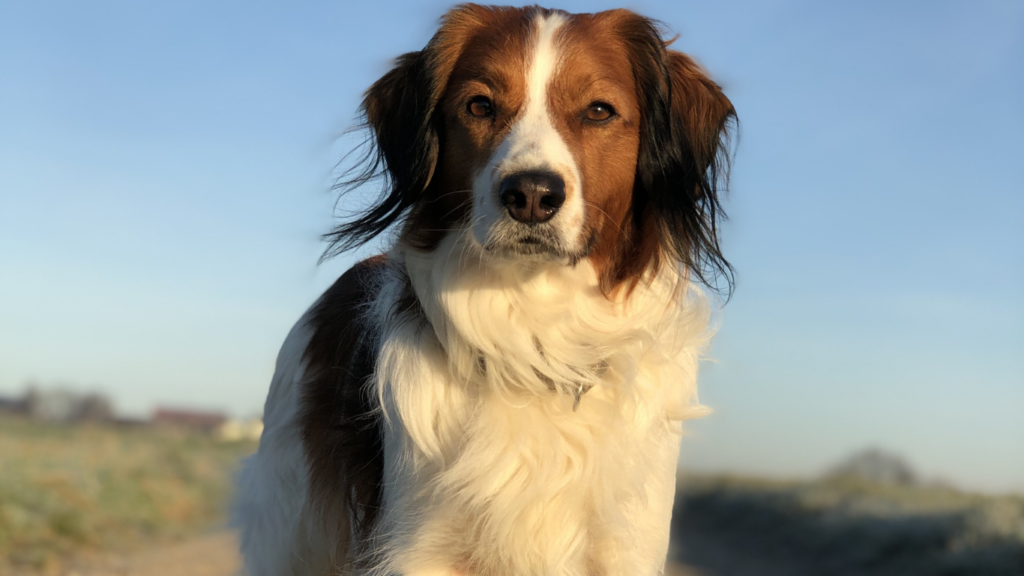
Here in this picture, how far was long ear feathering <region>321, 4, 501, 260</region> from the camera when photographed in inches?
129

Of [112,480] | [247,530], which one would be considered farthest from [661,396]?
[112,480]

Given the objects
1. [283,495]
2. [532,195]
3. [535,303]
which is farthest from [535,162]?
[283,495]

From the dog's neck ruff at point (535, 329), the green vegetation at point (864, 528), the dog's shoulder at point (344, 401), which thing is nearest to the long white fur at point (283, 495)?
the dog's shoulder at point (344, 401)

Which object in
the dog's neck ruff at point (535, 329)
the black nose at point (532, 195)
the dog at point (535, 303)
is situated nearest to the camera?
the black nose at point (532, 195)

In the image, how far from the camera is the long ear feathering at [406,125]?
3271 millimetres

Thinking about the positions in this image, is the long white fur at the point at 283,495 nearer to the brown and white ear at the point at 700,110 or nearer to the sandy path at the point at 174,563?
the brown and white ear at the point at 700,110

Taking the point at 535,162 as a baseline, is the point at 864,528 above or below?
above

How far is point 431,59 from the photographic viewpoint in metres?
3.34

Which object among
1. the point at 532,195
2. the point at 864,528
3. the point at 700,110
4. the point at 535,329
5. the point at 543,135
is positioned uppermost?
the point at 864,528

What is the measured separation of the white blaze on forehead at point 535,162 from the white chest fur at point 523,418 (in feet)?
0.63

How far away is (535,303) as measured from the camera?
317 centimetres

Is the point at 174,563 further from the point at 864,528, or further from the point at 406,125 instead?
the point at 864,528

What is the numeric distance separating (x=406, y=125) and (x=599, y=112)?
27.8 inches

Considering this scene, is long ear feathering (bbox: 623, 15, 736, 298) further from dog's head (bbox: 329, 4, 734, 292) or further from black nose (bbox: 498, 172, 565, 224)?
black nose (bbox: 498, 172, 565, 224)
